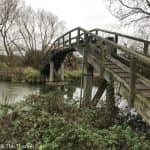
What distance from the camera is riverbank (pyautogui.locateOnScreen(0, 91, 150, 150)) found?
16.4 feet

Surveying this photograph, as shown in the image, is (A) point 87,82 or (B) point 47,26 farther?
(B) point 47,26

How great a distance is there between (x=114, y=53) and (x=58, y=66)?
16889 millimetres

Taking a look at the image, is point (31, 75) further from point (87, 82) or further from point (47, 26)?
point (87, 82)

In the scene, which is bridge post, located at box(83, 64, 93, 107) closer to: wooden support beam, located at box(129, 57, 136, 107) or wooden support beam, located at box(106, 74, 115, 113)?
wooden support beam, located at box(106, 74, 115, 113)

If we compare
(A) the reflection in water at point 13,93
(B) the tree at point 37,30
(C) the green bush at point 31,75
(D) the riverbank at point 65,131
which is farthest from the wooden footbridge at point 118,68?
(B) the tree at point 37,30

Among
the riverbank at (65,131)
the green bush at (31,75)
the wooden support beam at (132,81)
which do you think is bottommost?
the green bush at (31,75)

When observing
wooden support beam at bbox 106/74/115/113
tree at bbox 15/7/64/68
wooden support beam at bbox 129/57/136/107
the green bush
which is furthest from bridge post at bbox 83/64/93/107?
tree at bbox 15/7/64/68

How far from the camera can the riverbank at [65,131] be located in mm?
4996

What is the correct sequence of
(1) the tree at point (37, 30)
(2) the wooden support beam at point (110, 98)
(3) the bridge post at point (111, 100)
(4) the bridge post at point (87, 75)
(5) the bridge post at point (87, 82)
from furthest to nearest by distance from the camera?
(1) the tree at point (37, 30), (4) the bridge post at point (87, 75), (5) the bridge post at point (87, 82), (2) the wooden support beam at point (110, 98), (3) the bridge post at point (111, 100)

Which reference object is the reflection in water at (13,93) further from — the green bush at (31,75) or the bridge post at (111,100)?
the green bush at (31,75)

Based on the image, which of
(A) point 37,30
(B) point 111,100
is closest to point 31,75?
(A) point 37,30

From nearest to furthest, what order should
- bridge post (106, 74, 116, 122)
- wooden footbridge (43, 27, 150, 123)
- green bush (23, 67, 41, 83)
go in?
wooden footbridge (43, 27, 150, 123), bridge post (106, 74, 116, 122), green bush (23, 67, 41, 83)

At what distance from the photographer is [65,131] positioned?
17.6ft

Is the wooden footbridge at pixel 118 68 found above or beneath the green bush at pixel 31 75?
above
